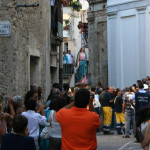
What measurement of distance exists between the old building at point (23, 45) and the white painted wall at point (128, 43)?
11.1 metres

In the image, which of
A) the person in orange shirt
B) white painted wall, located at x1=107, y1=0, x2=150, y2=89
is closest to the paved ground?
the person in orange shirt

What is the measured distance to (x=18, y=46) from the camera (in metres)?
12.6

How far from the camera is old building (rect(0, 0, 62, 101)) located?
40.0 feet

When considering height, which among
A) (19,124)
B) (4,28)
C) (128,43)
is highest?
(128,43)

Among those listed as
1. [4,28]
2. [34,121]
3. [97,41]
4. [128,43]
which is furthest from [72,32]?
[34,121]

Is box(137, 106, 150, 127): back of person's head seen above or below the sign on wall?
below

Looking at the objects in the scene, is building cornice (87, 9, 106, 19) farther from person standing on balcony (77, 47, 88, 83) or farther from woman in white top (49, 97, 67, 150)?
woman in white top (49, 97, 67, 150)

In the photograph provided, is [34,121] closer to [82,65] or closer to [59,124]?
[59,124]

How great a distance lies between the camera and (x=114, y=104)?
17.6 m

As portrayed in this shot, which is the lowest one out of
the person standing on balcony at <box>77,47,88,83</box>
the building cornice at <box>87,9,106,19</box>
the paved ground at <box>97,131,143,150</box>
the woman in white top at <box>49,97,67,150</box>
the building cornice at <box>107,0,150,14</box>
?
the paved ground at <box>97,131,143,150</box>

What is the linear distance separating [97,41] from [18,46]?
20.3 m

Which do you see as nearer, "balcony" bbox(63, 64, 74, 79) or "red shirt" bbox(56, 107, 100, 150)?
"red shirt" bbox(56, 107, 100, 150)

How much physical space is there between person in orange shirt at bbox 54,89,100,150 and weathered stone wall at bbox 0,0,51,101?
6340mm

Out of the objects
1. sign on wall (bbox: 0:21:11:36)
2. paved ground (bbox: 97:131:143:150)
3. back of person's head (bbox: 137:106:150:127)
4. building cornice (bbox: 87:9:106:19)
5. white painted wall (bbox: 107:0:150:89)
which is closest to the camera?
back of person's head (bbox: 137:106:150:127)
